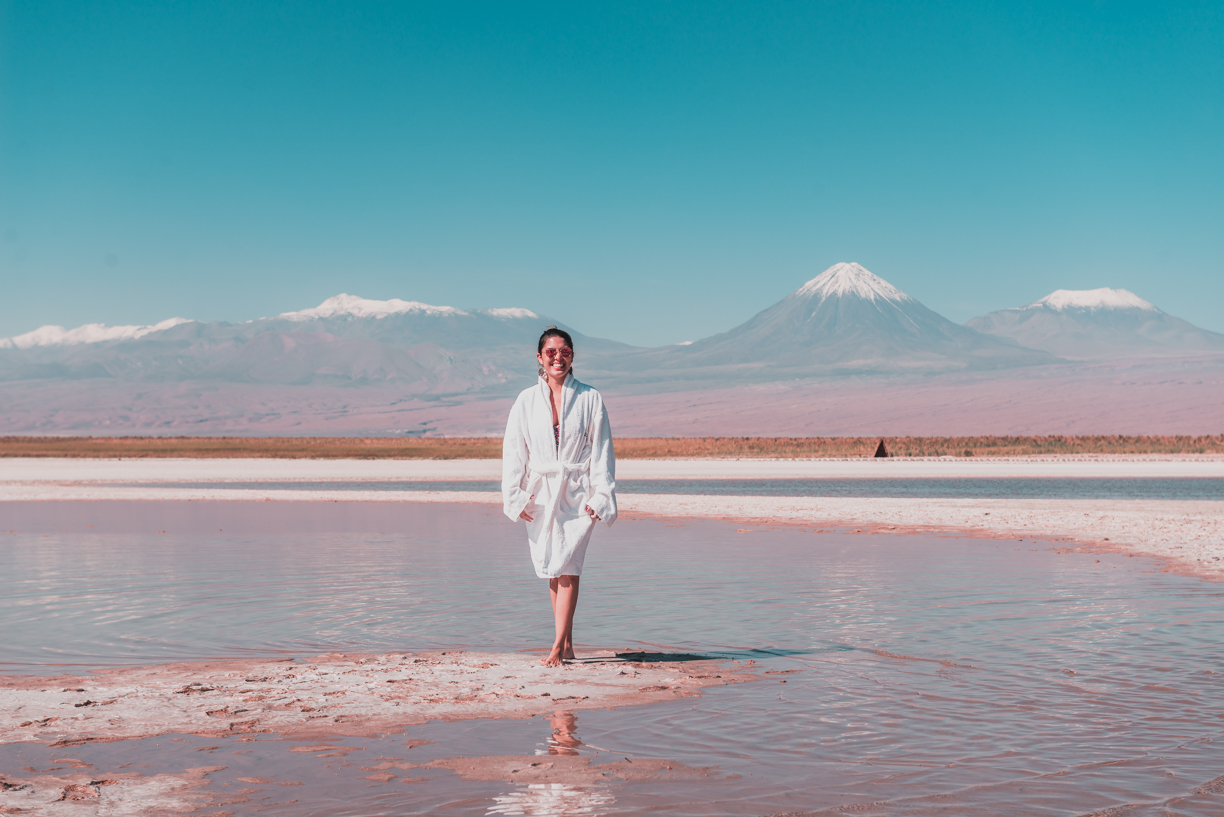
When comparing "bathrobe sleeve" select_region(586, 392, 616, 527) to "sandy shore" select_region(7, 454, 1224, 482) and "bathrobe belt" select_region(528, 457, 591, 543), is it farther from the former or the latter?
"sandy shore" select_region(7, 454, 1224, 482)

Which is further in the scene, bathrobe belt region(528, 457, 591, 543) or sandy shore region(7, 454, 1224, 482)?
sandy shore region(7, 454, 1224, 482)

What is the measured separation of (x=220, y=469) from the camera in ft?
183

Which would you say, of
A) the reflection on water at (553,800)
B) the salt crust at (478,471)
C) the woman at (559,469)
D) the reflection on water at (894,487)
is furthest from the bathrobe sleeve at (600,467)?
the salt crust at (478,471)

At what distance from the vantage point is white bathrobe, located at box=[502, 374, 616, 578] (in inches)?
348

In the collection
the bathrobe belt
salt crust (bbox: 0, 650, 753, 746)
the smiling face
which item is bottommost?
salt crust (bbox: 0, 650, 753, 746)

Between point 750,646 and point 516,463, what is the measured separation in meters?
2.61

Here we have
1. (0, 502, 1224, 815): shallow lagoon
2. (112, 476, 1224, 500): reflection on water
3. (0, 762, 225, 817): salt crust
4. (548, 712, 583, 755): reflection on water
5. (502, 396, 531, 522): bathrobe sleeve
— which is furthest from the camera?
(112, 476, 1224, 500): reflection on water

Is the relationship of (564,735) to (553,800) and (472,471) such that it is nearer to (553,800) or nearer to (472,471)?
(553,800)

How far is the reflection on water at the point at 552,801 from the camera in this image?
5520 millimetres

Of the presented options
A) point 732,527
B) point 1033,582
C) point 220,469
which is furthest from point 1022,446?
point 1033,582

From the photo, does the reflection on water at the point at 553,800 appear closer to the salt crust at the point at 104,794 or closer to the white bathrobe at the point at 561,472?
the salt crust at the point at 104,794

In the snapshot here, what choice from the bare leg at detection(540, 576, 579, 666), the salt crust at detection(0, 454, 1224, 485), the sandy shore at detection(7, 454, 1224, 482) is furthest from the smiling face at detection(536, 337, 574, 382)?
the salt crust at detection(0, 454, 1224, 485)

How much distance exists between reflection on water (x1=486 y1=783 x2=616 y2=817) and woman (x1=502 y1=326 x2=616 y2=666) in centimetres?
301

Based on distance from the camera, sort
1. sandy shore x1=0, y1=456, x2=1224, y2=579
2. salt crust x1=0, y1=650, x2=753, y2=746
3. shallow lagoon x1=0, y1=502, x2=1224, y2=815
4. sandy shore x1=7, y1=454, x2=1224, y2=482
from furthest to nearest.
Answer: sandy shore x1=7, y1=454, x2=1224, y2=482, sandy shore x1=0, y1=456, x2=1224, y2=579, salt crust x1=0, y1=650, x2=753, y2=746, shallow lagoon x1=0, y1=502, x2=1224, y2=815
